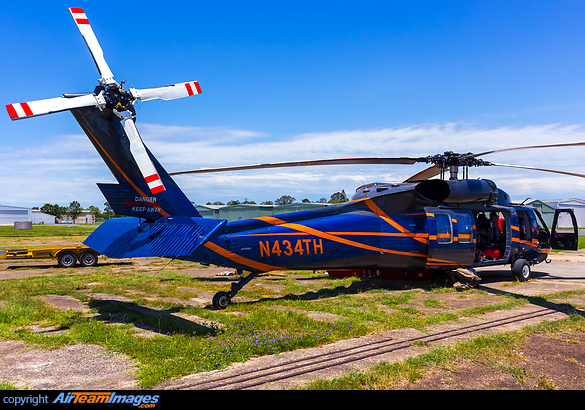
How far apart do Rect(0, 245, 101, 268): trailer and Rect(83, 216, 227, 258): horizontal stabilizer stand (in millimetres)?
12015

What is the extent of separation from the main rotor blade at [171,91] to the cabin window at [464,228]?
9.56 metres

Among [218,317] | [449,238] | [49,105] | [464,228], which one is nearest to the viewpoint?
[49,105]

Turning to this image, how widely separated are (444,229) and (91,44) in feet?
37.4

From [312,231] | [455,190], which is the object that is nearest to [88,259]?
[312,231]

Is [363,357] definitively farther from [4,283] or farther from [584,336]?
[4,283]

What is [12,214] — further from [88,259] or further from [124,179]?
[124,179]

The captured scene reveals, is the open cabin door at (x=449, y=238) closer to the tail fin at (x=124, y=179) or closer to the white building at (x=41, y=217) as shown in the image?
the tail fin at (x=124, y=179)

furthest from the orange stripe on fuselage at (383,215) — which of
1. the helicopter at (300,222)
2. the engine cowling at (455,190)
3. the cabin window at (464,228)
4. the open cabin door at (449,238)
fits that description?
the cabin window at (464,228)

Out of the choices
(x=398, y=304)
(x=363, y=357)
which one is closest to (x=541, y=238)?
(x=398, y=304)

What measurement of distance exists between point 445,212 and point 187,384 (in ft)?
34.2

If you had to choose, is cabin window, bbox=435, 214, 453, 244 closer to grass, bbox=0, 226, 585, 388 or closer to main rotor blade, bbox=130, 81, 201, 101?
grass, bbox=0, 226, 585, 388

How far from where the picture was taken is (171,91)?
900cm

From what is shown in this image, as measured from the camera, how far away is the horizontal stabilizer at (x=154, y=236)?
8023 millimetres

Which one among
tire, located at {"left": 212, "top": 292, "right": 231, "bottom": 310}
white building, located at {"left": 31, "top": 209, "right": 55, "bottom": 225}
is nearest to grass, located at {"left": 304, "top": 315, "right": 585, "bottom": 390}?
tire, located at {"left": 212, "top": 292, "right": 231, "bottom": 310}
